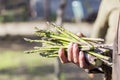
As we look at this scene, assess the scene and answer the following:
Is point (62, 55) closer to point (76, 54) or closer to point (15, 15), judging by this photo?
point (76, 54)

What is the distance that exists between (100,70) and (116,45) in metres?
0.35

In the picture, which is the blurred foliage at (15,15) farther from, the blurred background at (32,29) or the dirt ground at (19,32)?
the dirt ground at (19,32)

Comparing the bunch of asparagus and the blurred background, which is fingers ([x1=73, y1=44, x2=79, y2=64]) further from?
the blurred background

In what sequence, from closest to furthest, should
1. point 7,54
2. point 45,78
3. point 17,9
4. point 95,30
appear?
point 95,30
point 45,78
point 7,54
point 17,9

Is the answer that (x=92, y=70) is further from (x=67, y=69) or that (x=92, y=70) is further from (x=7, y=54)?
(x=7, y=54)

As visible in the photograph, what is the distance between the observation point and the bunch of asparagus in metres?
3.36

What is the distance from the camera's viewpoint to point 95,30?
15.9ft

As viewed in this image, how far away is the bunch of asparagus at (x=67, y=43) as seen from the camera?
3.36m

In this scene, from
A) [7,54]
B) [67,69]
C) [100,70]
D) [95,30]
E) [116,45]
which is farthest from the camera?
[7,54]

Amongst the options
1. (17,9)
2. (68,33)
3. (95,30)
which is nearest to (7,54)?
(17,9)

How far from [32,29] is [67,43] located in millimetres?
11287

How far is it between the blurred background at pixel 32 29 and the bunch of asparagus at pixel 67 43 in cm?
272

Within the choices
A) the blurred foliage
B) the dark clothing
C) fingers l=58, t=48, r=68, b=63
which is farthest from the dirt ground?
the dark clothing

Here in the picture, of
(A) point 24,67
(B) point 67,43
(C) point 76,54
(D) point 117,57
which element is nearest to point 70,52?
(C) point 76,54
